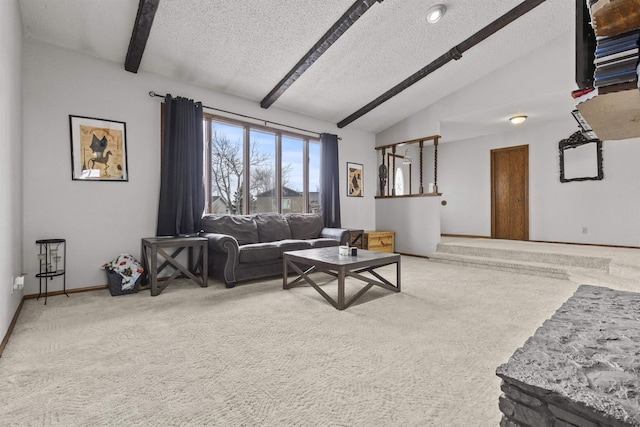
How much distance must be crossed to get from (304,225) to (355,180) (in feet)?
6.35

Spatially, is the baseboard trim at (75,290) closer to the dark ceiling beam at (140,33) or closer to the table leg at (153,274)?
the table leg at (153,274)

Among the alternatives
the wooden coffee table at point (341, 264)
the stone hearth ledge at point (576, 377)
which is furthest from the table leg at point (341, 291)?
the stone hearth ledge at point (576, 377)

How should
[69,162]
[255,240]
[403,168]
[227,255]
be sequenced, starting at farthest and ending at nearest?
[403,168] → [255,240] → [227,255] → [69,162]

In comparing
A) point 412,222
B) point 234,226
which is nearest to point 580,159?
point 412,222

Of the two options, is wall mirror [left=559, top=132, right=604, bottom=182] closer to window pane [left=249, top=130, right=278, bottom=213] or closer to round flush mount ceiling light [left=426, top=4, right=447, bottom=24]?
round flush mount ceiling light [left=426, top=4, right=447, bottom=24]

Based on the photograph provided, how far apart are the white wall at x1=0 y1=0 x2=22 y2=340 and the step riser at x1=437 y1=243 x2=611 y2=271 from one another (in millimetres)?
5688

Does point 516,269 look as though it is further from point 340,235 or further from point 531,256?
point 340,235

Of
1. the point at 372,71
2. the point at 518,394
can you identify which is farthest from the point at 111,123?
the point at 518,394

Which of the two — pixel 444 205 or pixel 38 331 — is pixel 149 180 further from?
pixel 444 205

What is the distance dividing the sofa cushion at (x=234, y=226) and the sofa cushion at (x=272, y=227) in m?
0.11

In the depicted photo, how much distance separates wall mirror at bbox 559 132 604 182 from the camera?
5.47 meters

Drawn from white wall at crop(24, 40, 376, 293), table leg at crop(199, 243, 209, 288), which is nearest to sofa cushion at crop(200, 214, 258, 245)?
table leg at crop(199, 243, 209, 288)

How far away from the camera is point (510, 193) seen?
6.66m

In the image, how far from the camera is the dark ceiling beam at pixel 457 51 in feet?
12.4
